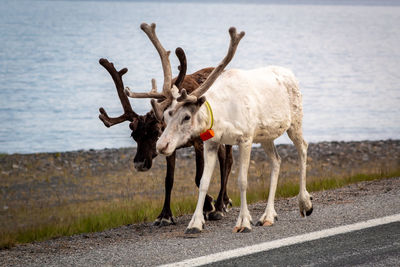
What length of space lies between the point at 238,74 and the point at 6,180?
8877 millimetres

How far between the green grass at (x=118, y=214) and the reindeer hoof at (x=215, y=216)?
0.69 m

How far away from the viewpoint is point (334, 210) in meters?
8.19

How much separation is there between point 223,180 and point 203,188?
1961 millimetres

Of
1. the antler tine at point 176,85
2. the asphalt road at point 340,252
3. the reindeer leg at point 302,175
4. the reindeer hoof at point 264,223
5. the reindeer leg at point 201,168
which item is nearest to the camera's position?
the asphalt road at point 340,252

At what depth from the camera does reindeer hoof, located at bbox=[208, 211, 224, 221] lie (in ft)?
29.0

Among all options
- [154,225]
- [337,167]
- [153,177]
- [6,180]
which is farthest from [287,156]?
[154,225]

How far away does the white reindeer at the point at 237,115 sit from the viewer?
23.3 feet

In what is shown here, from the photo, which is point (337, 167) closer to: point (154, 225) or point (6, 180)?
point (6, 180)

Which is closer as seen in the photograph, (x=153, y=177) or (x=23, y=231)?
(x=23, y=231)

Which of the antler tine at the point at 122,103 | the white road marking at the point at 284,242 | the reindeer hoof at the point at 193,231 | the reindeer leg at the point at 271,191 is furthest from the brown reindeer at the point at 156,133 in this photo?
the white road marking at the point at 284,242

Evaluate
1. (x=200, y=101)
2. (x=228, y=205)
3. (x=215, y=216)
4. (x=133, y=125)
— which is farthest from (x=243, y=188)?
(x=228, y=205)

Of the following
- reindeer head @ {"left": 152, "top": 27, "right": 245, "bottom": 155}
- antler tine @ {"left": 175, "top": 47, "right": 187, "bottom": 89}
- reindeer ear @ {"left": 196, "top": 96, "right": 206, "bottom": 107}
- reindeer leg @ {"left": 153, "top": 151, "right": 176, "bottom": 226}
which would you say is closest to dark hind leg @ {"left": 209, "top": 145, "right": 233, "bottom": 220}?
reindeer leg @ {"left": 153, "top": 151, "right": 176, "bottom": 226}

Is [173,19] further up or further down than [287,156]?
further up

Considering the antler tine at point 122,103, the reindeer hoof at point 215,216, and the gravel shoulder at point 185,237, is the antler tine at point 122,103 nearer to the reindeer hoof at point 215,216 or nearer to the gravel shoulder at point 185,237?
the gravel shoulder at point 185,237
